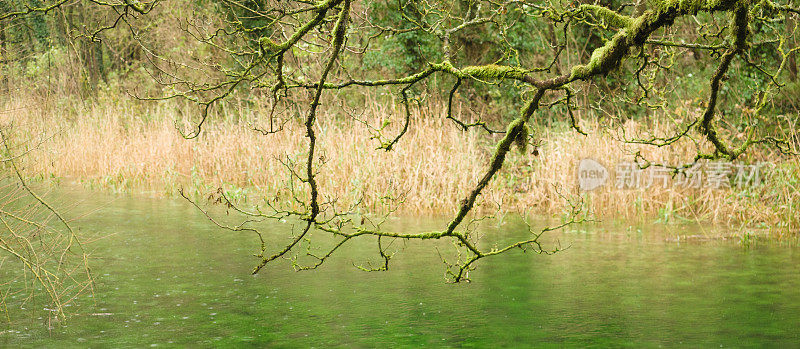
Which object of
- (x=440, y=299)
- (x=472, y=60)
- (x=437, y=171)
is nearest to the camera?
(x=440, y=299)

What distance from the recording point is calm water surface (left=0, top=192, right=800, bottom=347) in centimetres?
590

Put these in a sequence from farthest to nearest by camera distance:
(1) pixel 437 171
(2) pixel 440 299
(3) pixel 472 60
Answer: (3) pixel 472 60 < (1) pixel 437 171 < (2) pixel 440 299

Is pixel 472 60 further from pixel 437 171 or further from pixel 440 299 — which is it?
pixel 440 299

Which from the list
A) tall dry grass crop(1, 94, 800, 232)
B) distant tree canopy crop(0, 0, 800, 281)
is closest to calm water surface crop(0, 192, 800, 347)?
distant tree canopy crop(0, 0, 800, 281)

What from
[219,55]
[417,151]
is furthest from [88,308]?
[219,55]

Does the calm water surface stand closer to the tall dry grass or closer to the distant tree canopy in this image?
the distant tree canopy

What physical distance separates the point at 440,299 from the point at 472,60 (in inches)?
425

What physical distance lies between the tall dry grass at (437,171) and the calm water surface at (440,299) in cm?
116

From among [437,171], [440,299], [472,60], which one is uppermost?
[472,60]

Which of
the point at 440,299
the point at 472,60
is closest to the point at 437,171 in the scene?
the point at 440,299

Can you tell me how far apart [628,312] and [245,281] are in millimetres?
3260

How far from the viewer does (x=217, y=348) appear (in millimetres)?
5598

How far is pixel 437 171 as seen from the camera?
39.3 feet

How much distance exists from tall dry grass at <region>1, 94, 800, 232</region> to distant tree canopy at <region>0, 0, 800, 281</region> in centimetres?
33
